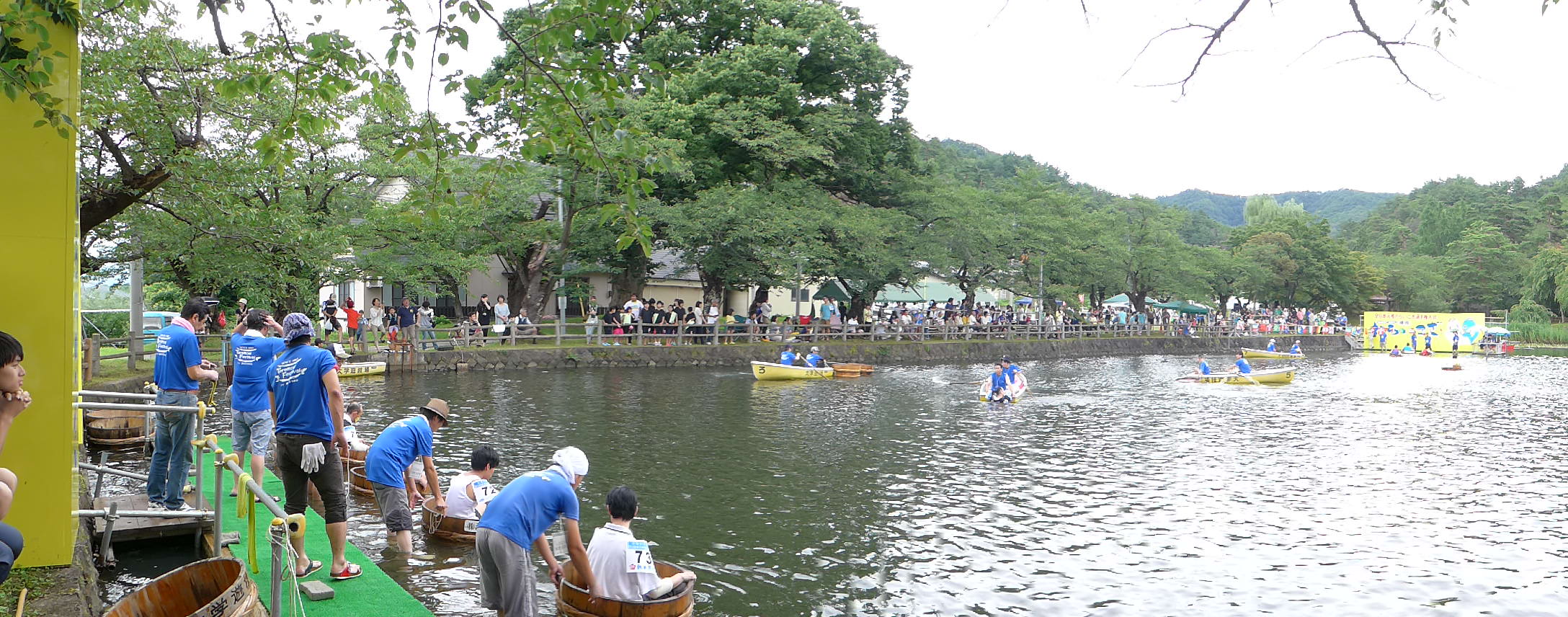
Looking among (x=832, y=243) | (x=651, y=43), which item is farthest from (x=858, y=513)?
(x=651, y=43)

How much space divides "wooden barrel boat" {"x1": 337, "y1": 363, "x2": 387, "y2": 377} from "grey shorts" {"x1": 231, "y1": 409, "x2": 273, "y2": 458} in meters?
15.8

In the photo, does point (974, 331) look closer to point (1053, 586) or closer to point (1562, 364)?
point (1562, 364)

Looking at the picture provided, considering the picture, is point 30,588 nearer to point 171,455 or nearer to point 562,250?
point 171,455

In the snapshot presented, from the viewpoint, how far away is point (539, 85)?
17.3 feet

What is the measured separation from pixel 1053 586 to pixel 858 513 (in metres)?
2.92

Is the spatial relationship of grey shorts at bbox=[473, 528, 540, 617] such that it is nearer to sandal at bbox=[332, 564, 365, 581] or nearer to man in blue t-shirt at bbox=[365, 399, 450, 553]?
sandal at bbox=[332, 564, 365, 581]

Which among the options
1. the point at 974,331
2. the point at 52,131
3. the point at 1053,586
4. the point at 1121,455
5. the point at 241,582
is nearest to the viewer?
the point at 241,582

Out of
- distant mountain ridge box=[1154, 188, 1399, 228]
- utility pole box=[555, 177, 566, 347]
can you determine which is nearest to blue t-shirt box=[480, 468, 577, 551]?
utility pole box=[555, 177, 566, 347]

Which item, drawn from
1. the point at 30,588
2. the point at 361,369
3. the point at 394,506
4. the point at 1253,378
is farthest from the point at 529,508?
the point at 1253,378

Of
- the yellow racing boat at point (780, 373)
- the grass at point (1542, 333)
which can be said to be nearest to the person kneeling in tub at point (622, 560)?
the yellow racing boat at point (780, 373)

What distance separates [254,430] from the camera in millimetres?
8031

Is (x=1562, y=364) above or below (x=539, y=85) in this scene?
below

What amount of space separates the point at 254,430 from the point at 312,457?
65.9 inches

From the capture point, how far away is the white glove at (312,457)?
22.1ft
